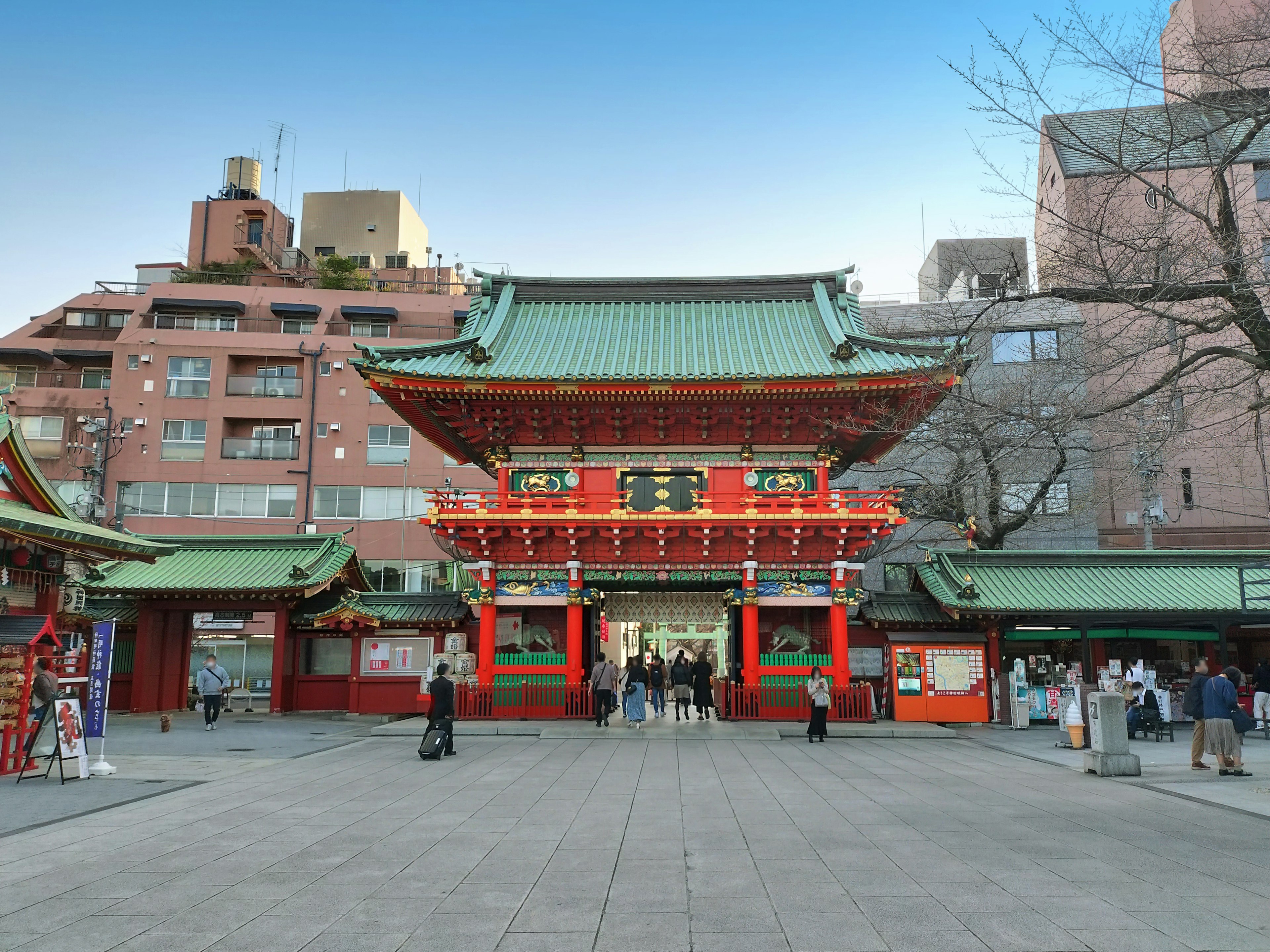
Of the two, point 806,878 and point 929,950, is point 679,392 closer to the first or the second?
point 806,878

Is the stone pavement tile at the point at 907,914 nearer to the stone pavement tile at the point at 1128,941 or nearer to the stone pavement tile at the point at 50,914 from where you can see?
the stone pavement tile at the point at 1128,941

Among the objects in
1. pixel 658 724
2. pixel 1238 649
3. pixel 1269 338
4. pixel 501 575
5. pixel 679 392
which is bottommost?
pixel 658 724

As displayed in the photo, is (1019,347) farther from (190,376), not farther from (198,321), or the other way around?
(198,321)

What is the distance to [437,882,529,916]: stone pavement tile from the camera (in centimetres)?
695

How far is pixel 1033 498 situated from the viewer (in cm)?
2936

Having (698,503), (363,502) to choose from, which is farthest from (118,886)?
(363,502)

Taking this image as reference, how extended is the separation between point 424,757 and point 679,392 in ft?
35.8

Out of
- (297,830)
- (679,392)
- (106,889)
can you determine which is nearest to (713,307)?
(679,392)

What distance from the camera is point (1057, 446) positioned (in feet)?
40.0

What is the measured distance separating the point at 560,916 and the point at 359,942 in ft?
A: 4.87

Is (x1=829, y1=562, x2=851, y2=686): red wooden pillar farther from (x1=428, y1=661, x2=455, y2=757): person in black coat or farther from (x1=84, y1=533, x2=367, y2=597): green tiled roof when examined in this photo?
(x1=84, y1=533, x2=367, y2=597): green tiled roof

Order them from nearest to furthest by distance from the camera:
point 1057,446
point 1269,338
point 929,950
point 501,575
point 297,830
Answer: point 929,950 < point 297,830 < point 1269,338 < point 1057,446 < point 501,575

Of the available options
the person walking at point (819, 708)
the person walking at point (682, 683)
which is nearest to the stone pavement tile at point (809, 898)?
the person walking at point (819, 708)

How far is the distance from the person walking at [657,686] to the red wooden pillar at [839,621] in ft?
15.3
